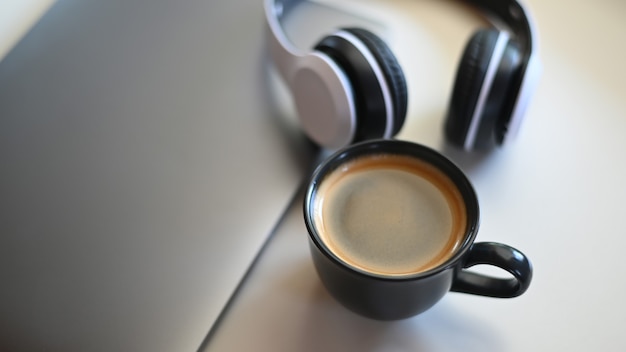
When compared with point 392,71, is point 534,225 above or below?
below

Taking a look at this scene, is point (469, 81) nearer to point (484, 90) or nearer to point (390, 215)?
point (484, 90)

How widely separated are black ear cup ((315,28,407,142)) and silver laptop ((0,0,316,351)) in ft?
0.23

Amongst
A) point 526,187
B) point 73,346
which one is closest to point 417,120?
point 526,187

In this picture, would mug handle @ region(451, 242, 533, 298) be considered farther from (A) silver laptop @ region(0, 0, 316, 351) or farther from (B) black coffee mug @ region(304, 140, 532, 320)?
(A) silver laptop @ region(0, 0, 316, 351)

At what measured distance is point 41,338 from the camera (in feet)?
1.32

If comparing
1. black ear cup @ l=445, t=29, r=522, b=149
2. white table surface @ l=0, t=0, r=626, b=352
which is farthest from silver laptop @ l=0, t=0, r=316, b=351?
black ear cup @ l=445, t=29, r=522, b=149

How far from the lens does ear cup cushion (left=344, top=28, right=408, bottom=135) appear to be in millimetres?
514

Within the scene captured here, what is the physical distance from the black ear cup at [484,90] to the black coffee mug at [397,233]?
0.29ft

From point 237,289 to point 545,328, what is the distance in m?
0.22

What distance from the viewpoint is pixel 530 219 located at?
52 centimetres

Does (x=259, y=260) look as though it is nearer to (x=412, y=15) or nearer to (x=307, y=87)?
(x=307, y=87)

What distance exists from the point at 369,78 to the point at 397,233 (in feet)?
0.46

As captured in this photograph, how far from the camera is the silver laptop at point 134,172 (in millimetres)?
424

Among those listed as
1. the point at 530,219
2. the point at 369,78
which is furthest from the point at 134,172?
the point at 530,219
